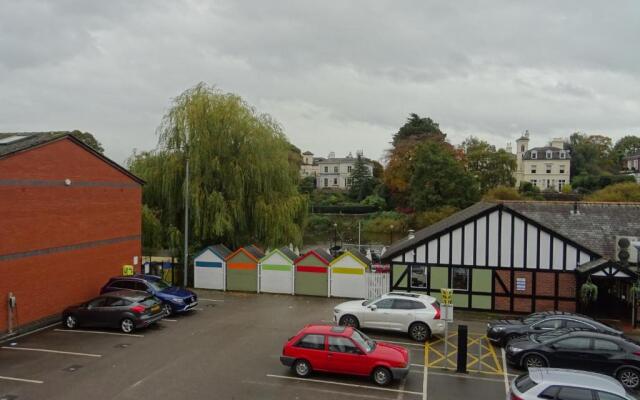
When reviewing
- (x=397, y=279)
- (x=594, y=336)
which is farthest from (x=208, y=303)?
(x=594, y=336)

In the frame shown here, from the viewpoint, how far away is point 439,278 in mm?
21000

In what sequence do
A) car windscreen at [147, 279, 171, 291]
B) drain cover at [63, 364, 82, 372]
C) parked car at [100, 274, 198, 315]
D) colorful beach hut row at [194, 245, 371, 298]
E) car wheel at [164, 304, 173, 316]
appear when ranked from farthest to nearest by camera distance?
colorful beach hut row at [194, 245, 371, 298]
car windscreen at [147, 279, 171, 291]
parked car at [100, 274, 198, 315]
car wheel at [164, 304, 173, 316]
drain cover at [63, 364, 82, 372]

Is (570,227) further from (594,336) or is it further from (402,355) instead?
(402,355)

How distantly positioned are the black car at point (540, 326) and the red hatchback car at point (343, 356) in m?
4.67

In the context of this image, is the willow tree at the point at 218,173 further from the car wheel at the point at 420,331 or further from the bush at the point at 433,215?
the bush at the point at 433,215

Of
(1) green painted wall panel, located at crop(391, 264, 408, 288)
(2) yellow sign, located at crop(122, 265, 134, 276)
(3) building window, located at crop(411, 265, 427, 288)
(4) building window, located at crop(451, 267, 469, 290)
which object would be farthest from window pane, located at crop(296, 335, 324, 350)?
(2) yellow sign, located at crop(122, 265, 134, 276)

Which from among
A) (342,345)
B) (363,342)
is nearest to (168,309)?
(342,345)

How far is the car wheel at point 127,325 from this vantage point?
A: 16.8 meters

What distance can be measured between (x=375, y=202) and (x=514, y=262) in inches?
2373

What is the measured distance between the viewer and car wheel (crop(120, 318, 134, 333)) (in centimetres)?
1683

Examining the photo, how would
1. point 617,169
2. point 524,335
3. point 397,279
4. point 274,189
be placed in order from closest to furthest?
1. point 524,335
2. point 397,279
3. point 274,189
4. point 617,169

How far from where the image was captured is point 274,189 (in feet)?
97.5

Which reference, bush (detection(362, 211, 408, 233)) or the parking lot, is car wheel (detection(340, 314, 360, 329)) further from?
bush (detection(362, 211, 408, 233))

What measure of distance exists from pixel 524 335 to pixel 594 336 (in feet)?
7.00
